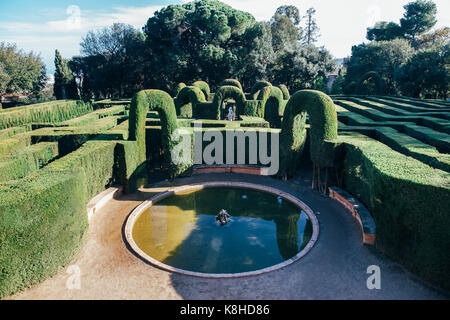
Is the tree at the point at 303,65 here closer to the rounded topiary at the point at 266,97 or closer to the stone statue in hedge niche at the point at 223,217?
the rounded topiary at the point at 266,97

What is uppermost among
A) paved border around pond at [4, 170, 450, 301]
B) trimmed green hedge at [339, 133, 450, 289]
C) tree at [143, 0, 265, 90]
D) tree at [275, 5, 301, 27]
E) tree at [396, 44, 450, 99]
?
tree at [275, 5, 301, 27]

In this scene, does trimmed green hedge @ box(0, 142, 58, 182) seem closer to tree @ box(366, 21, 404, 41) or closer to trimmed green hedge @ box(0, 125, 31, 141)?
trimmed green hedge @ box(0, 125, 31, 141)

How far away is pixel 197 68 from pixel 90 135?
28.7m

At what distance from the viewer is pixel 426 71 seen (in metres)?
35.9

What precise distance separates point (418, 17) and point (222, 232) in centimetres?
6961

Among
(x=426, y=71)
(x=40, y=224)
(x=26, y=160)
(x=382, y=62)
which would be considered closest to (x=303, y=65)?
(x=382, y=62)

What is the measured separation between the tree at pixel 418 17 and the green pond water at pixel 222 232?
64233 millimetres

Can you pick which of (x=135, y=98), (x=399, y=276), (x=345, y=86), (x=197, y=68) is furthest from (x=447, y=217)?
(x=345, y=86)

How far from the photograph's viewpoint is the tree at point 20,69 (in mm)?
40469

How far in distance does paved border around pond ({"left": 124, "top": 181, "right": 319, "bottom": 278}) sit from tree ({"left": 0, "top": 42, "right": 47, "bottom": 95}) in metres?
35.0

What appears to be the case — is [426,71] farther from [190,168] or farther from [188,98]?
[190,168]

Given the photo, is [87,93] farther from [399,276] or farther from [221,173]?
[399,276]

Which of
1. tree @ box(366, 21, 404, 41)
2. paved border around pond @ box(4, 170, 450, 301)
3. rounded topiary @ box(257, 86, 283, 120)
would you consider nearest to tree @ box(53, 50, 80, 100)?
rounded topiary @ box(257, 86, 283, 120)

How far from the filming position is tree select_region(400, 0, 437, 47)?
5944cm
